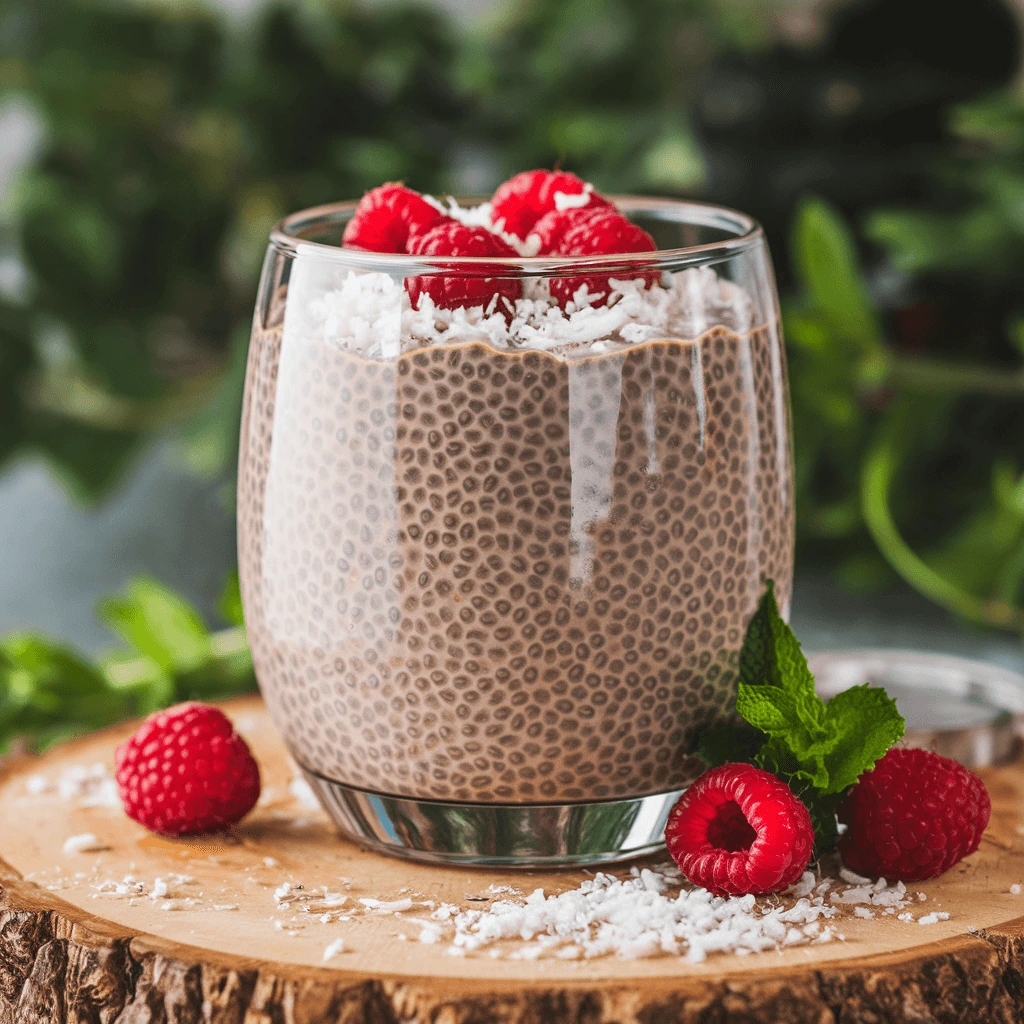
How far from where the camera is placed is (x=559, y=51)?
77.5 inches

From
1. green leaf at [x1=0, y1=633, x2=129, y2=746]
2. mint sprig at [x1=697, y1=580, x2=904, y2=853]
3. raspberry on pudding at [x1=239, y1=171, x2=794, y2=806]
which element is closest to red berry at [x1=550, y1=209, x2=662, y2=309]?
raspberry on pudding at [x1=239, y1=171, x2=794, y2=806]

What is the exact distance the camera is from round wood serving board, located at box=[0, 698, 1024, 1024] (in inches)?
28.9

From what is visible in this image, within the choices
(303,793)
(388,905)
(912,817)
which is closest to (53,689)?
(303,793)

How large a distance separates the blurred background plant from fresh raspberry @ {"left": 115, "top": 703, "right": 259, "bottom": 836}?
2.61 feet

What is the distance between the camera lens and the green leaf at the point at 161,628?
4.30ft

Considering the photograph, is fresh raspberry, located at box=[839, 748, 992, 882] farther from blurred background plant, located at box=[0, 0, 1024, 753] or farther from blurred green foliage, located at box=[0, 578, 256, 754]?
blurred background plant, located at box=[0, 0, 1024, 753]

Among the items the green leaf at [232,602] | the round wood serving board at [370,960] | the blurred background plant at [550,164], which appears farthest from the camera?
the blurred background plant at [550,164]

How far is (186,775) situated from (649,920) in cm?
33

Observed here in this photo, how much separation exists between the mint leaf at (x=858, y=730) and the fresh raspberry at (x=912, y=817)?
25 mm

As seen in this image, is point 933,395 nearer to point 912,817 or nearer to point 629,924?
point 912,817

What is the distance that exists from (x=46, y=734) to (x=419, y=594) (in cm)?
49

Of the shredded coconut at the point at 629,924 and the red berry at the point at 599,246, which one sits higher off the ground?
the red berry at the point at 599,246

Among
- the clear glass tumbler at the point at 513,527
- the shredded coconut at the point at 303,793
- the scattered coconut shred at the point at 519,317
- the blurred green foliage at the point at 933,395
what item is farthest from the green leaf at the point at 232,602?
the blurred green foliage at the point at 933,395

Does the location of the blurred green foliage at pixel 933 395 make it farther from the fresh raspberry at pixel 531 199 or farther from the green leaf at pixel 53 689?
the green leaf at pixel 53 689
